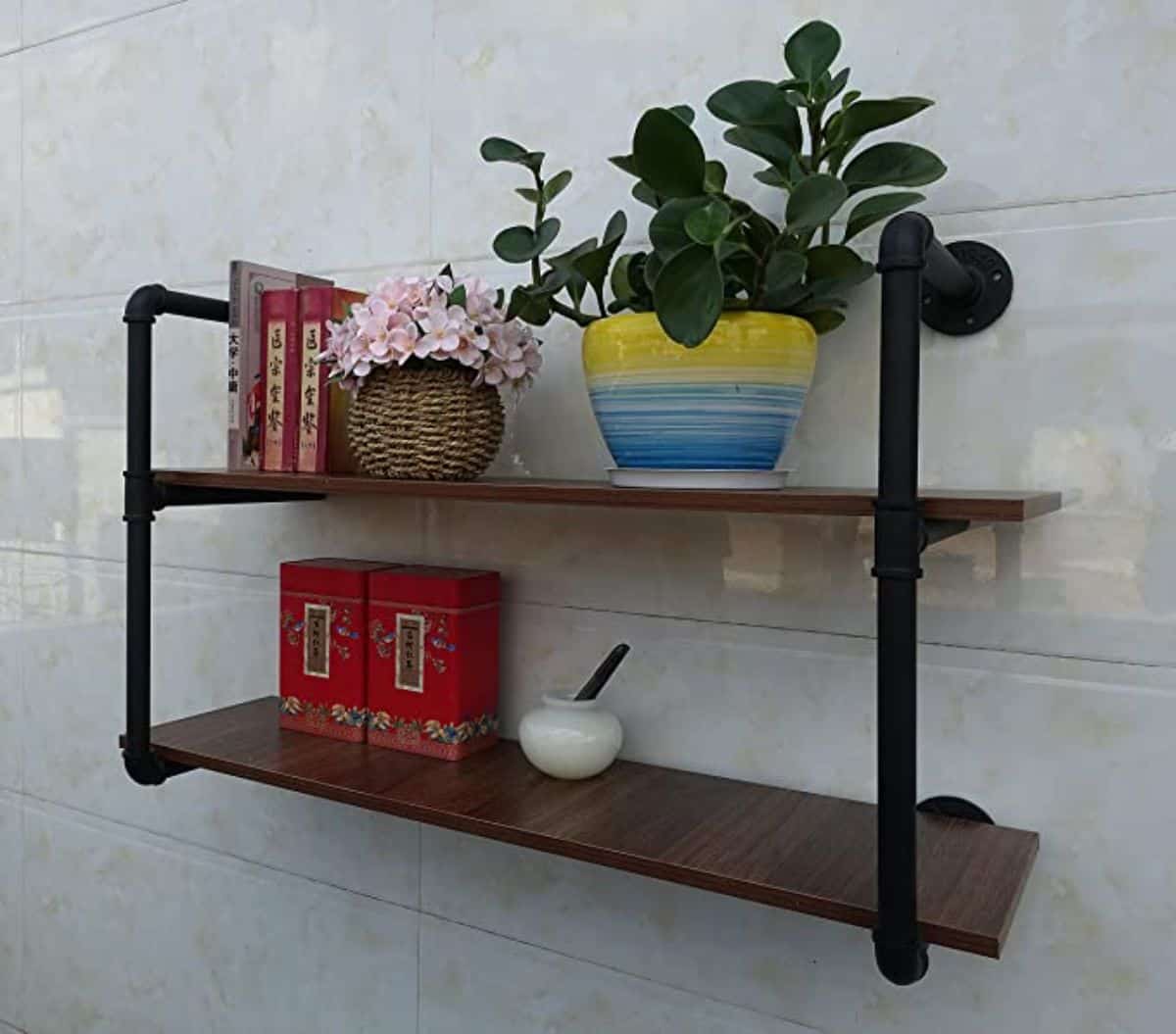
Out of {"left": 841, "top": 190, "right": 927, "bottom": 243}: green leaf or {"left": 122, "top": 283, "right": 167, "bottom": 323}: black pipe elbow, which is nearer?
{"left": 841, "top": 190, "right": 927, "bottom": 243}: green leaf

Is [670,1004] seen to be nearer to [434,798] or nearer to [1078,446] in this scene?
[434,798]

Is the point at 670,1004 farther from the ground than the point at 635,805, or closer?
closer

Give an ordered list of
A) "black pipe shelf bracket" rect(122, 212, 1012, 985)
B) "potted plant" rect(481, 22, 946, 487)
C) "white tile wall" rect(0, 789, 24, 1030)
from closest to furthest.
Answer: "black pipe shelf bracket" rect(122, 212, 1012, 985), "potted plant" rect(481, 22, 946, 487), "white tile wall" rect(0, 789, 24, 1030)

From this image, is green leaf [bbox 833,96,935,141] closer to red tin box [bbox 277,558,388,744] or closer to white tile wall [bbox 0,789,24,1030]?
red tin box [bbox 277,558,388,744]

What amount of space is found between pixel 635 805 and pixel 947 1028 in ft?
0.97

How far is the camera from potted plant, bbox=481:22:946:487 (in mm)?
737

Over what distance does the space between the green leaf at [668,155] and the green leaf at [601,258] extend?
0.29ft

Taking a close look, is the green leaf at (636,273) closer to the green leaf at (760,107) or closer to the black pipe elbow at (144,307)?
the green leaf at (760,107)

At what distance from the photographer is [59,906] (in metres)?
1.41

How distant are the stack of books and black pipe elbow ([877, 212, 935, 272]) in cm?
52

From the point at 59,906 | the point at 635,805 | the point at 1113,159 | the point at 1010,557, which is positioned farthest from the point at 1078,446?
the point at 59,906

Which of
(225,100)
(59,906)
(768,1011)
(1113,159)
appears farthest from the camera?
(59,906)

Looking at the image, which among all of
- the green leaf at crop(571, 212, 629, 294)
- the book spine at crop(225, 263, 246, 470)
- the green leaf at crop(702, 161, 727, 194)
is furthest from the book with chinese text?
the green leaf at crop(702, 161, 727, 194)

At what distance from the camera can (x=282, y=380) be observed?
98 cm
